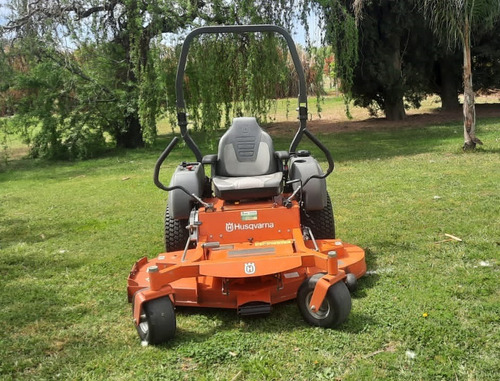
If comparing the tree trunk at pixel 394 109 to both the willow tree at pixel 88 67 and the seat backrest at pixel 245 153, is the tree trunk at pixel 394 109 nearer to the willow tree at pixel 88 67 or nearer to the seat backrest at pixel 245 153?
the willow tree at pixel 88 67

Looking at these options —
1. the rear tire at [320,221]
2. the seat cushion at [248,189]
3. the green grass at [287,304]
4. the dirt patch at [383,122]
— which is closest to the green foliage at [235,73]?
the green grass at [287,304]

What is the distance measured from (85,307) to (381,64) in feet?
37.7

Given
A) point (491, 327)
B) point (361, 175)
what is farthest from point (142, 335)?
point (361, 175)

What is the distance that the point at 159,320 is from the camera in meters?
3.00

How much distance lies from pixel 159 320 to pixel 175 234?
1.31 meters

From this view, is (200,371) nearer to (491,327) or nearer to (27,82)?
(491,327)

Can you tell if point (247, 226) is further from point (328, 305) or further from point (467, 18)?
point (467, 18)

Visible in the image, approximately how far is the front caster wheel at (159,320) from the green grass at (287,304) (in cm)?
7

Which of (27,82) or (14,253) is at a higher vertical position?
(27,82)

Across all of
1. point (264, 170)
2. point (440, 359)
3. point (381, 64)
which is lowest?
point (440, 359)

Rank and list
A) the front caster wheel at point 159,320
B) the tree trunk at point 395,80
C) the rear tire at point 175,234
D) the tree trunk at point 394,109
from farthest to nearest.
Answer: the tree trunk at point 394,109 → the tree trunk at point 395,80 → the rear tire at point 175,234 → the front caster wheel at point 159,320

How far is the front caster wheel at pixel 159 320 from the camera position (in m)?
3.00

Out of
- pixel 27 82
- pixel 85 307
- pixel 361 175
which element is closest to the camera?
pixel 85 307

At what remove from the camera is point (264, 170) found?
4320mm
